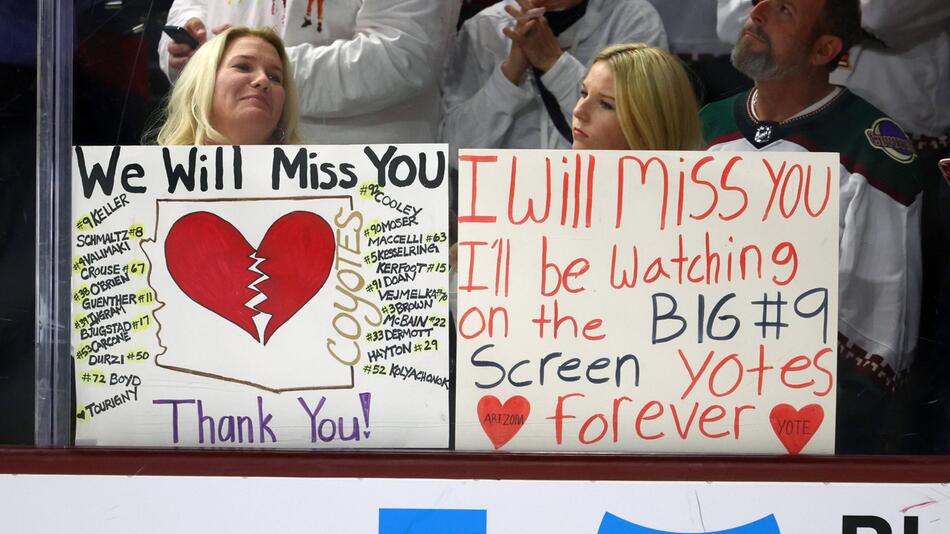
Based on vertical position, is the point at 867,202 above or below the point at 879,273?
above

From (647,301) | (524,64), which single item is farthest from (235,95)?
(647,301)

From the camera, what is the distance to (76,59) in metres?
1.97

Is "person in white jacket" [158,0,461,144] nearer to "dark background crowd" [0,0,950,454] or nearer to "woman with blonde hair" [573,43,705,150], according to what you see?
"dark background crowd" [0,0,950,454]

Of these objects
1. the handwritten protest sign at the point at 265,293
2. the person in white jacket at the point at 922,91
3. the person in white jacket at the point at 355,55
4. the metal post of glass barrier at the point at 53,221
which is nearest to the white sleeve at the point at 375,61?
the person in white jacket at the point at 355,55

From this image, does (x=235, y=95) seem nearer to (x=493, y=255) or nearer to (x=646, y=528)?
(x=493, y=255)

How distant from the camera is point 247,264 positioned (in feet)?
6.47

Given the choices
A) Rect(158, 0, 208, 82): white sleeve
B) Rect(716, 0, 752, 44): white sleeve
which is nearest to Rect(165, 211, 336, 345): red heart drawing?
Rect(158, 0, 208, 82): white sleeve

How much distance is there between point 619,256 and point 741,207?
27 cm

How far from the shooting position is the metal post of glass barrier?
1.97m

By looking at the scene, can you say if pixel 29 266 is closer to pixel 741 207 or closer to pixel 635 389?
pixel 635 389

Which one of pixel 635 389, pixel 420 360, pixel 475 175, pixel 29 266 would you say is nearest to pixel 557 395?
pixel 635 389

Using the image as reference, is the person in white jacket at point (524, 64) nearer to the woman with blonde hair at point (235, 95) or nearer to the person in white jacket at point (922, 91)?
the person in white jacket at point (922, 91)

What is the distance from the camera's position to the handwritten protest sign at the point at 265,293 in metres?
1.96

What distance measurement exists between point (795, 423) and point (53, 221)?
5.36 ft
